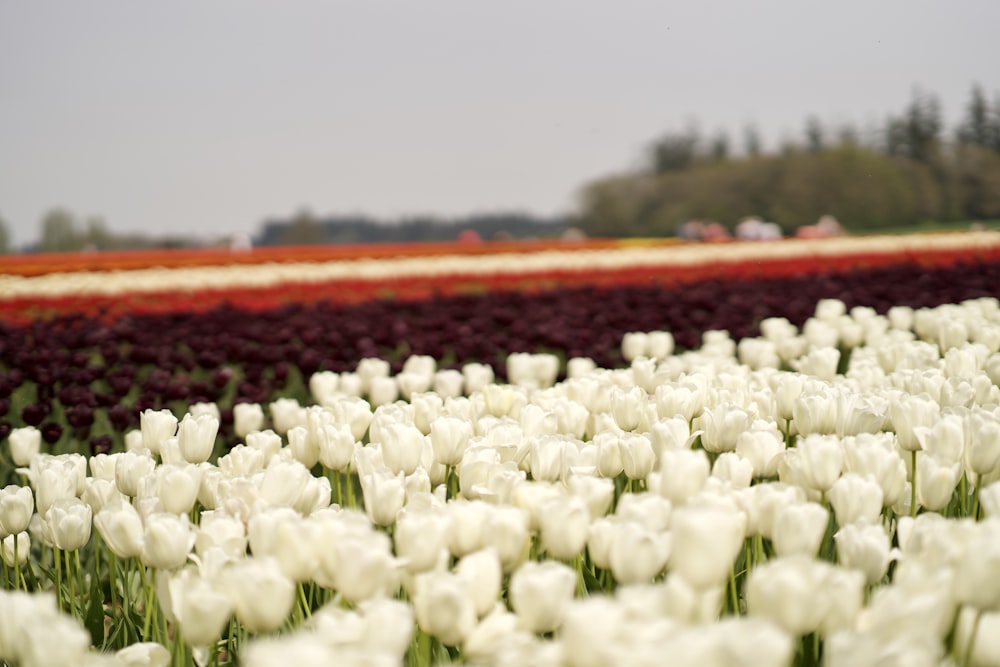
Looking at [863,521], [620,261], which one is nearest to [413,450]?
[863,521]

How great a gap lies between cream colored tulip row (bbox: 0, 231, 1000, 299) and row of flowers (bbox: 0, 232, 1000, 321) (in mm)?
18

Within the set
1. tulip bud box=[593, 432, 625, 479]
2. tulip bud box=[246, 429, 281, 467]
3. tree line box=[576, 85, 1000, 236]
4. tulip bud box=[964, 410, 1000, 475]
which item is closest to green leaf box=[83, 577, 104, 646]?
tulip bud box=[246, 429, 281, 467]

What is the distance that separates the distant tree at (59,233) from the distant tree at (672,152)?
131 feet

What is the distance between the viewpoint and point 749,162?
52906mm

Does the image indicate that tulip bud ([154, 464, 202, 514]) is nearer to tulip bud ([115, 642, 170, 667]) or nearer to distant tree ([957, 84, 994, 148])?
tulip bud ([115, 642, 170, 667])

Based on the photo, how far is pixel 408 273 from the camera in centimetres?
1485

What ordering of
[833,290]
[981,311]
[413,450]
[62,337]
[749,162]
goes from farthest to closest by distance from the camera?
[749,162] < [833,290] < [62,337] < [981,311] < [413,450]

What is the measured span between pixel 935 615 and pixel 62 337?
727 centimetres

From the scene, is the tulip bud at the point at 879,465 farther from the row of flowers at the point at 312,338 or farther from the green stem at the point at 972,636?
the row of flowers at the point at 312,338

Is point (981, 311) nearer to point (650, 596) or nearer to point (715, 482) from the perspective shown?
point (715, 482)

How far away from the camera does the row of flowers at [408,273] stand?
1214 cm

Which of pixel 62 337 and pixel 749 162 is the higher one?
pixel 749 162

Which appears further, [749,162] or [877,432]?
[749,162]

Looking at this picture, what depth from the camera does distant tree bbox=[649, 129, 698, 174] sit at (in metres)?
70.9
